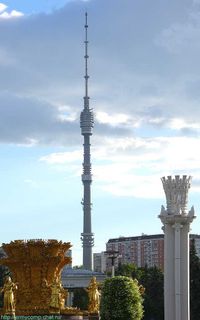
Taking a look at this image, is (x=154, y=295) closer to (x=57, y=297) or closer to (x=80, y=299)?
(x=80, y=299)

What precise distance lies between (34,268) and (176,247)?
1284 cm

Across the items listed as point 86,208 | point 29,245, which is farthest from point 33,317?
point 86,208

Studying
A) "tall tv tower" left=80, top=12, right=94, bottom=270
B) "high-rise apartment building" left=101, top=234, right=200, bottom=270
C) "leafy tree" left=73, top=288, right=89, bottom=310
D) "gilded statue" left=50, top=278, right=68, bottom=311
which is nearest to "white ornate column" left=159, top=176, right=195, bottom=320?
"gilded statue" left=50, top=278, right=68, bottom=311

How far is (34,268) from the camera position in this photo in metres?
47.9

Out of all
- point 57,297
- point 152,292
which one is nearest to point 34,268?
point 57,297

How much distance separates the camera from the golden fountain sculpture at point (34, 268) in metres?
47.4

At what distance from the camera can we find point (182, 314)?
37719 mm

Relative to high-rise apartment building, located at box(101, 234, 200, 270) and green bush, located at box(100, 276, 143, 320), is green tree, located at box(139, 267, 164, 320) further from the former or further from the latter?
high-rise apartment building, located at box(101, 234, 200, 270)

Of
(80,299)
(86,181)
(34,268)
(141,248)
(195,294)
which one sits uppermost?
(86,181)

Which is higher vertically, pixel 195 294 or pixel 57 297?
pixel 195 294

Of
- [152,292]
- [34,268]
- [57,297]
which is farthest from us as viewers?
[152,292]

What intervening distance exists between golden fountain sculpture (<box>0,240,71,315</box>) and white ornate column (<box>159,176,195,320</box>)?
10458 millimetres

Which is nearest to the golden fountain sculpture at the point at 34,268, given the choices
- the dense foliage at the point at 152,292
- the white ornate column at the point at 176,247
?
the white ornate column at the point at 176,247

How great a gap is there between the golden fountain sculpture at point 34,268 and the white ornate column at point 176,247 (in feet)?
34.3
